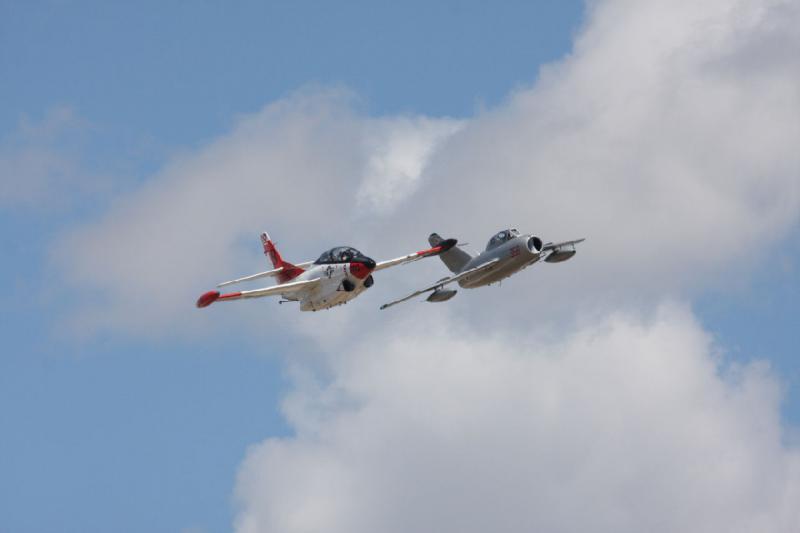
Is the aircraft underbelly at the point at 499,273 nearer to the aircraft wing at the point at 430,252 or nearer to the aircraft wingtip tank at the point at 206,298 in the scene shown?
the aircraft wing at the point at 430,252

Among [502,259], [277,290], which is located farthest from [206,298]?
[502,259]

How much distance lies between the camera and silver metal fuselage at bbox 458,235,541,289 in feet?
333

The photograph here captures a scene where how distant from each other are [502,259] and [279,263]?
15734mm

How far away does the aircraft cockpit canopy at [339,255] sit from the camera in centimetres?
9806

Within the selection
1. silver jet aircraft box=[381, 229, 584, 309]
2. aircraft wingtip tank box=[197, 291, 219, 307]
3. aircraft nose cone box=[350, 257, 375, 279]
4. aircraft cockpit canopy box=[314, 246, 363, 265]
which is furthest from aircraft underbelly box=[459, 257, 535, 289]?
aircraft wingtip tank box=[197, 291, 219, 307]

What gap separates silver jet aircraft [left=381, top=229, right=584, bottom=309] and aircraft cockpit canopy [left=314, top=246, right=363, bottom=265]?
455 centimetres

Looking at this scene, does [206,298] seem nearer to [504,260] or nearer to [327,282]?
[327,282]

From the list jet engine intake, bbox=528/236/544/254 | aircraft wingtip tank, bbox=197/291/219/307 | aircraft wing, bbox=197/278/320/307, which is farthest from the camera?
jet engine intake, bbox=528/236/544/254

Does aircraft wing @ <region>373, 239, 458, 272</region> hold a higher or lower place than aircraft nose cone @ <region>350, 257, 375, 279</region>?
higher

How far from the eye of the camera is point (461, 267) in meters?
112

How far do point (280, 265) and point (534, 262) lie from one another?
1745 cm

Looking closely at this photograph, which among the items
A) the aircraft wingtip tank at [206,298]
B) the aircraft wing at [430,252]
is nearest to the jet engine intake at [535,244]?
the aircraft wing at [430,252]

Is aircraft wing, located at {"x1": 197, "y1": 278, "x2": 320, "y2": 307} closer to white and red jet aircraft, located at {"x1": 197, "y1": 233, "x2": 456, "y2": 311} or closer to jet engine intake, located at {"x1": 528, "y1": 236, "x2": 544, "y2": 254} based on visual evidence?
white and red jet aircraft, located at {"x1": 197, "y1": 233, "x2": 456, "y2": 311}

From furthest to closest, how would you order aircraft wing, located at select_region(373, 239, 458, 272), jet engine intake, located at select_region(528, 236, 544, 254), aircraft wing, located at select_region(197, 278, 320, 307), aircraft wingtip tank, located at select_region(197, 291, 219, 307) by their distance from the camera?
aircraft wing, located at select_region(373, 239, 458, 272)
jet engine intake, located at select_region(528, 236, 544, 254)
aircraft wing, located at select_region(197, 278, 320, 307)
aircraft wingtip tank, located at select_region(197, 291, 219, 307)
